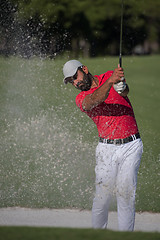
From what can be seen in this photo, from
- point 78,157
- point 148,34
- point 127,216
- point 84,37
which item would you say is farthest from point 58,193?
point 148,34

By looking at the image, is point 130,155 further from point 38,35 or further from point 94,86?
point 38,35

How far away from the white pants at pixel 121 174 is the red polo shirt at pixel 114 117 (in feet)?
0.36

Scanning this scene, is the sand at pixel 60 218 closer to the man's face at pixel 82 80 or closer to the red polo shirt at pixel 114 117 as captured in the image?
the red polo shirt at pixel 114 117

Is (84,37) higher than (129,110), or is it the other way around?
(84,37)

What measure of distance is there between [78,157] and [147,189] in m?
1.21

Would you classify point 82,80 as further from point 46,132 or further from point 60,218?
point 46,132

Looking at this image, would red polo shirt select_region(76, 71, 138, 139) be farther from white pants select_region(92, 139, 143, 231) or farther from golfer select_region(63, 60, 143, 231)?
white pants select_region(92, 139, 143, 231)

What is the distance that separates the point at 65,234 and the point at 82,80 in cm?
189

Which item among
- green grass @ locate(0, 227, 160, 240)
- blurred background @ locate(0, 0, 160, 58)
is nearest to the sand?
green grass @ locate(0, 227, 160, 240)

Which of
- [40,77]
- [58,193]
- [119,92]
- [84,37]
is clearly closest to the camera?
[119,92]

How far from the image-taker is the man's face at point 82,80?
459cm

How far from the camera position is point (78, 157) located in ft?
25.1

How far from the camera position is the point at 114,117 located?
4488 millimetres

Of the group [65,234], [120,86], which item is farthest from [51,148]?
[65,234]
